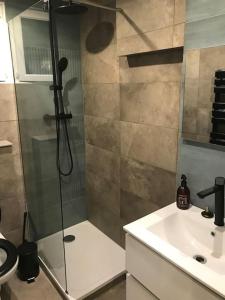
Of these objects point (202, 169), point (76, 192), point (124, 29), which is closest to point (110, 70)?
point (124, 29)

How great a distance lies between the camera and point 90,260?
2275 mm

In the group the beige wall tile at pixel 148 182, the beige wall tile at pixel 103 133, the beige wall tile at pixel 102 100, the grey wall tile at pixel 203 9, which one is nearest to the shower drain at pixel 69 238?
the beige wall tile at pixel 148 182

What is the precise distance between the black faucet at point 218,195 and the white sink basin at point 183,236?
5 centimetres

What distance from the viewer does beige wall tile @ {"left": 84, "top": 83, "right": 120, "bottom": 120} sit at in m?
2.12

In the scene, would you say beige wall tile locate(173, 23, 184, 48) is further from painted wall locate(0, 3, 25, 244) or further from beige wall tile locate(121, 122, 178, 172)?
painted wall locate(0, 3, 25, 244)

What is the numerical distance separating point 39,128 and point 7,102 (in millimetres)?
474

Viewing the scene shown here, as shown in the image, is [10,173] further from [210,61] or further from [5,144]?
[210,61]

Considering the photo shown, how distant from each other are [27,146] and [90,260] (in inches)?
46.1

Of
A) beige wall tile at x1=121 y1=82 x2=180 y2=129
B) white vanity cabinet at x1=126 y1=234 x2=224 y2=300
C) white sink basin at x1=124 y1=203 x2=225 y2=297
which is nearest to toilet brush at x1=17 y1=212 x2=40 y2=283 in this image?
white vanity cabinet at x1=126 y1=234 x2=224 y2=300

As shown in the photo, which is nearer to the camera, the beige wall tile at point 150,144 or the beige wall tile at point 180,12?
the beige wall tile at point 180,12

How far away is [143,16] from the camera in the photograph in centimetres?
155

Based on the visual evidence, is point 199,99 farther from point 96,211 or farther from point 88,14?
point 96,211

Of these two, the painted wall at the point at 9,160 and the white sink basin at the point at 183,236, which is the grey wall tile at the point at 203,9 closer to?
the white sink basin at the point at 183,236

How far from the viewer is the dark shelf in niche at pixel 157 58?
5.05 ft
